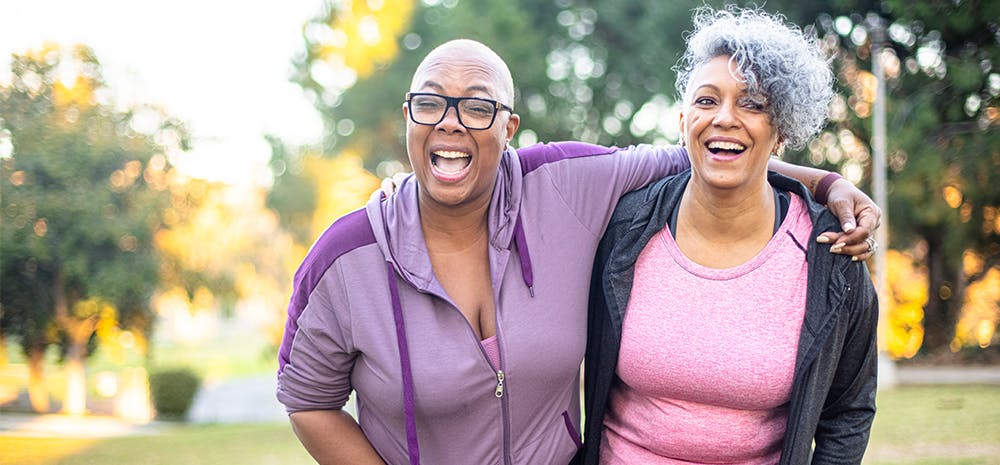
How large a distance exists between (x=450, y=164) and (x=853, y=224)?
3.81 feet

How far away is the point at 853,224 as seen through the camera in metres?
2.47

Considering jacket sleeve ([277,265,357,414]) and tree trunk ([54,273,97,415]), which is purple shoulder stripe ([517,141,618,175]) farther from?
tree trunk ([54,273,97,415])

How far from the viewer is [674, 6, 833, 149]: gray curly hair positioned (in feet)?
8.03

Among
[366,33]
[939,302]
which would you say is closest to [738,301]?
[939,302]

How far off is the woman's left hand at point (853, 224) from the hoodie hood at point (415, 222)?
90 cm

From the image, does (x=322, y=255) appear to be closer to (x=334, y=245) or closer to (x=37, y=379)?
(x=334, y=245)

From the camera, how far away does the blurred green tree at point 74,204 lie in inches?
531

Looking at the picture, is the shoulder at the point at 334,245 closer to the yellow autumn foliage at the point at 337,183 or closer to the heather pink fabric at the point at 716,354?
the heather pink fabric at the point at 716,354

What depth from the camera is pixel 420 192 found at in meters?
2.62

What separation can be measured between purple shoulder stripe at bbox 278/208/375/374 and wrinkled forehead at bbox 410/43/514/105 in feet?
1.44

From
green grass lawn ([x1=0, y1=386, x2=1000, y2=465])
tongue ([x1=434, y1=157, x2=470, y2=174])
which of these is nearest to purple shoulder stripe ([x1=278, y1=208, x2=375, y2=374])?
tongue ([x1=434, y1=157, x2=470, y2=174])

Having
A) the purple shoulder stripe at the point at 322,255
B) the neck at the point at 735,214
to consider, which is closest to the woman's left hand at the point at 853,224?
the neck at the point at 735,214

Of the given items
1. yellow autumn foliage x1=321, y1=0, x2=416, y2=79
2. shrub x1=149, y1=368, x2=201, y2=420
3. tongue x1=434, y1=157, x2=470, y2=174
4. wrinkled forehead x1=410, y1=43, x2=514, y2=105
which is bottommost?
shrub x1=149, y1=368, x2=201, y2=420

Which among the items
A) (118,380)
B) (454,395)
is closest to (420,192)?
(454,395)
